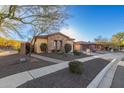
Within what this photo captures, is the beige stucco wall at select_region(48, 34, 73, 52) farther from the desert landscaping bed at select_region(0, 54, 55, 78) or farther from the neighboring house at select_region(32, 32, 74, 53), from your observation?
the desert landscaping bed at select_region(0, 54, 55, 78)

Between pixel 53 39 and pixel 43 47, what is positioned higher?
pixel 53 39

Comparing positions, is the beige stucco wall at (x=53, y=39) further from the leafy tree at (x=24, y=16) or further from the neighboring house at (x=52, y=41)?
the leafy tree at (x=24, y=16)

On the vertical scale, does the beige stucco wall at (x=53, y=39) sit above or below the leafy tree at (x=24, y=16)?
below

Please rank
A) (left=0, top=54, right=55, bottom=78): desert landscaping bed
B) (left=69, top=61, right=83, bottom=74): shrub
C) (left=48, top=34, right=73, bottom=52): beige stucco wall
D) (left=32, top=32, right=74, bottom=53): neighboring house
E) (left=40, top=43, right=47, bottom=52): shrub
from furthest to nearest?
(left=48, top=34, right=73, bottom=52): beige stucco wall < (left=32, top=32, right=74, bottom=53): neighboring house < (left=40, top=43, right=47, bottom=52): shrub < (left=69, top=61, right=83, bottom=74): shrub < (left=0, top=54, right=55, bottom=78): desert landscaping bed

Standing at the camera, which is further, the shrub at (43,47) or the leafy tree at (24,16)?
the shrub at (43,47)

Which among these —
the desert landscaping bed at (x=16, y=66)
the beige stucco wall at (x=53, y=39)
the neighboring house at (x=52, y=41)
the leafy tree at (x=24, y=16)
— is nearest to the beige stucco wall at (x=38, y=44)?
the neighboring house at (x=52, y=41)

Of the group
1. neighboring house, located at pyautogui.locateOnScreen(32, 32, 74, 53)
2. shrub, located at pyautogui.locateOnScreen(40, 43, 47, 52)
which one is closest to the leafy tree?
shrub, located at pyautogui.locateOnScreen(40, 43, 47, 52)

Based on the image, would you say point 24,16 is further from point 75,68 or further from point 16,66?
point 75,68

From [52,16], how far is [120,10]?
5.79 m

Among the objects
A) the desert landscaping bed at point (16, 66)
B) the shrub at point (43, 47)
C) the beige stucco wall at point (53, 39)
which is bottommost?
the desert landscaping bed at point (16, 66)

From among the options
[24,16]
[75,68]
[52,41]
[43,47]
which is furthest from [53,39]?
[75,68]

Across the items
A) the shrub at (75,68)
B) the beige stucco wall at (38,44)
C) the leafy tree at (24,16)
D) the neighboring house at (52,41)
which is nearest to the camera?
the shrub at (75,68)
